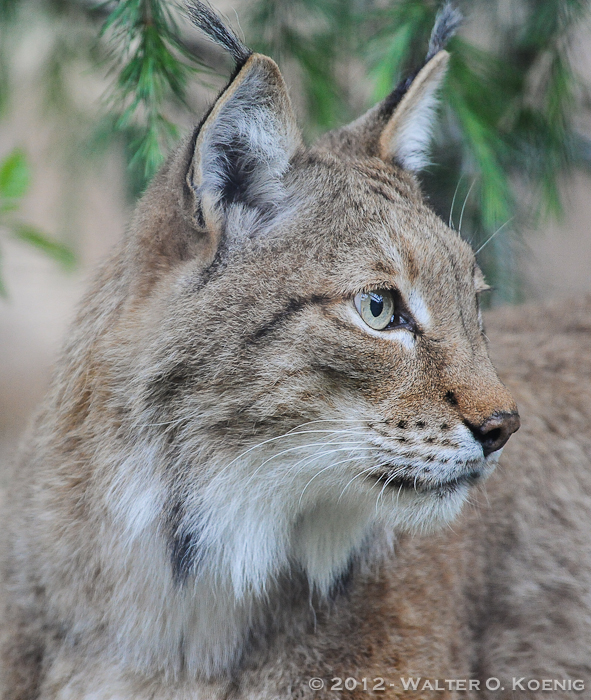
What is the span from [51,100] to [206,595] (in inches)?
156

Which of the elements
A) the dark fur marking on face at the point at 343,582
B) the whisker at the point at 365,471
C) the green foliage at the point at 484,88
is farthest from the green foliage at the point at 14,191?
the green foliage at the point at 484,88

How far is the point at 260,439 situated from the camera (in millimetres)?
2312

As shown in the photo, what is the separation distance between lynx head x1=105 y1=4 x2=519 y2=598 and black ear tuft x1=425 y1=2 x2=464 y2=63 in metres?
0.78

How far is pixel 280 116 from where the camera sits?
8.07ft

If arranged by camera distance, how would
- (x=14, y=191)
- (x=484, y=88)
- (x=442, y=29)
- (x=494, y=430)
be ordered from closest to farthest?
(x=494, y=430) < (x=14, y=191) < (x=442, y=29) < (x=484, y=88)

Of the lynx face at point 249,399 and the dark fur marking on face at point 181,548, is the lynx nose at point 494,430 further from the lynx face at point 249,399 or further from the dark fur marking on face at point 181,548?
the dark fur marking on face at point 181,548

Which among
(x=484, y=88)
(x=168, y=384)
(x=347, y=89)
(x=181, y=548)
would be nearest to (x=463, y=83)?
(x=484, y=88)

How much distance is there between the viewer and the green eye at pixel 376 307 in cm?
238

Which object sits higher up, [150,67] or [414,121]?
[150,67]

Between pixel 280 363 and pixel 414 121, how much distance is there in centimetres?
128

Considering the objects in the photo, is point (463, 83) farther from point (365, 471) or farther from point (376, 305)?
point (365, 471)

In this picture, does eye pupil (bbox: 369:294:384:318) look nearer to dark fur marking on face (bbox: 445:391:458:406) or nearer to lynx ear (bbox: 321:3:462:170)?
dark fur marking on face (bbox: 445:391:458:406)

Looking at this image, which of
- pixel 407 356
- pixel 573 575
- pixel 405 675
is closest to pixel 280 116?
pixel 407 356

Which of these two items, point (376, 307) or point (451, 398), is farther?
point (376, 307)
